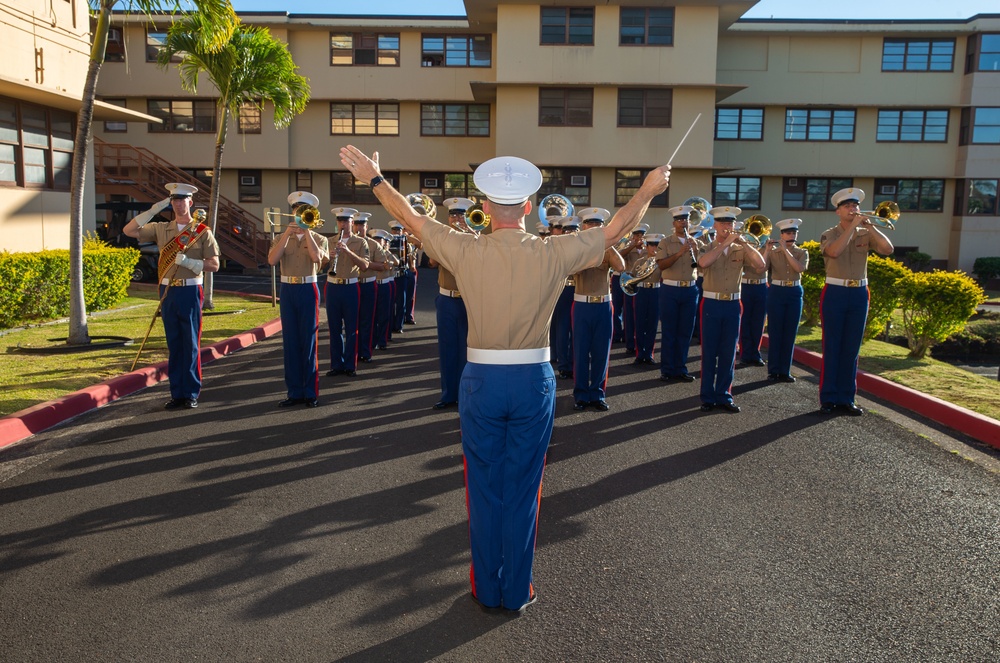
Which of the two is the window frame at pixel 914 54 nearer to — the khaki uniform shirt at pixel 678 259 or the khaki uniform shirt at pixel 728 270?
the khaki uniform shirt at pixel 678 259

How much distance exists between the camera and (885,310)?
13586mm

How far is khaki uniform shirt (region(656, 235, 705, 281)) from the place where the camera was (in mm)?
10703

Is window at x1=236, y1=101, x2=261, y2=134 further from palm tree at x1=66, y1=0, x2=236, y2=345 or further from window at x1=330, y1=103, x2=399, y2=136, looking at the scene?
palm tree at x1=66, y1=0, x2=236, y2=345

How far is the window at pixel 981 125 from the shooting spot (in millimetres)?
31281

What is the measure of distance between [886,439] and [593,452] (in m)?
3.00

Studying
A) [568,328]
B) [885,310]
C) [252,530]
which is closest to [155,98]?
[568,328]

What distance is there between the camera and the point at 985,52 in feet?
101

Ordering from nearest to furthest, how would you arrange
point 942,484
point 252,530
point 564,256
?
1. point 564,256
2. point 252,530
3. point 942,484

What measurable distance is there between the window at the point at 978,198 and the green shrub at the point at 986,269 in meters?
2.36

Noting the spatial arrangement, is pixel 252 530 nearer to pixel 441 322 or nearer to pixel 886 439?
pixel 441 322

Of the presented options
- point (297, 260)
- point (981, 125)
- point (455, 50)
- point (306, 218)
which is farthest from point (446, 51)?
point (297, 260)

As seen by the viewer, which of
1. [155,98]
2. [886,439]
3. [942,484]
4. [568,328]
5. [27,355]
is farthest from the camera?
[155,98]

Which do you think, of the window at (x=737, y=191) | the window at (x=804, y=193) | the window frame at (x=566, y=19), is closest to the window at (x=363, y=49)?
the window frame at (x=566, y=19)

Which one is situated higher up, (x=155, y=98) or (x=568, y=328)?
(x=155, y=98)
